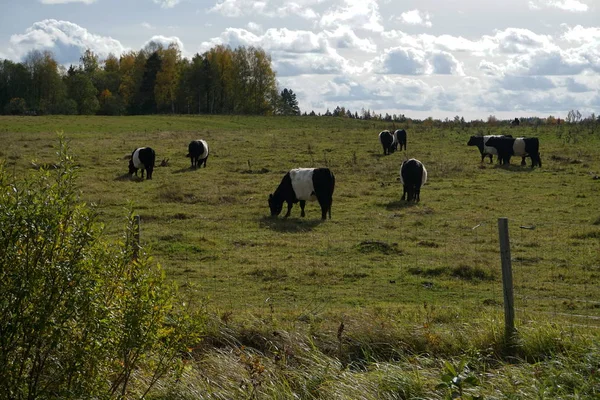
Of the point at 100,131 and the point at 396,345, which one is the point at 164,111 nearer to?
the point at 100,131

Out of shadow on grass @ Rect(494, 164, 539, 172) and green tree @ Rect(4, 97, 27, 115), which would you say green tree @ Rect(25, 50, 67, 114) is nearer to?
green tree @ Rect(4, 97, 27, 115)

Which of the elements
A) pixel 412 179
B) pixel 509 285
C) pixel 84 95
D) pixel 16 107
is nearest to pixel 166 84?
pixel 84 95

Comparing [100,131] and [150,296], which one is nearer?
[150,296]

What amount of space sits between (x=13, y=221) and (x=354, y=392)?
10.5 ft

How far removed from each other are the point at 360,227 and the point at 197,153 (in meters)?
14.8

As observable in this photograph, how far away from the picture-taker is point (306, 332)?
8.06 meters

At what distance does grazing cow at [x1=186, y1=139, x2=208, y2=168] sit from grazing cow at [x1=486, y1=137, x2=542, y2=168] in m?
13.5

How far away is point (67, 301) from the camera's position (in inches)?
212

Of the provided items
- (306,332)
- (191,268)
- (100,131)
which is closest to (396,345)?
(306,332)

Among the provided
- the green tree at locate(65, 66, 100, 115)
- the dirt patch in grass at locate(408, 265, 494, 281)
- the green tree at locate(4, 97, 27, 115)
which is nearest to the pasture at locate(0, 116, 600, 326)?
the dirt patch in grass at locate(408, 265, 494, 281)

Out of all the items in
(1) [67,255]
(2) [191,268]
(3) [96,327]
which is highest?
(1) [67,255]

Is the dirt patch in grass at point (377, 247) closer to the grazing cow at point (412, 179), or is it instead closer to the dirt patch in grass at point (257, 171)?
the grazing cow at point (412, 179)

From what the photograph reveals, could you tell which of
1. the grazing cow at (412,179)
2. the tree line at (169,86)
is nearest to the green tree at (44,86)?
the tree line at (169,86)

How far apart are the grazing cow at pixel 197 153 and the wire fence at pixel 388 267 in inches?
521
